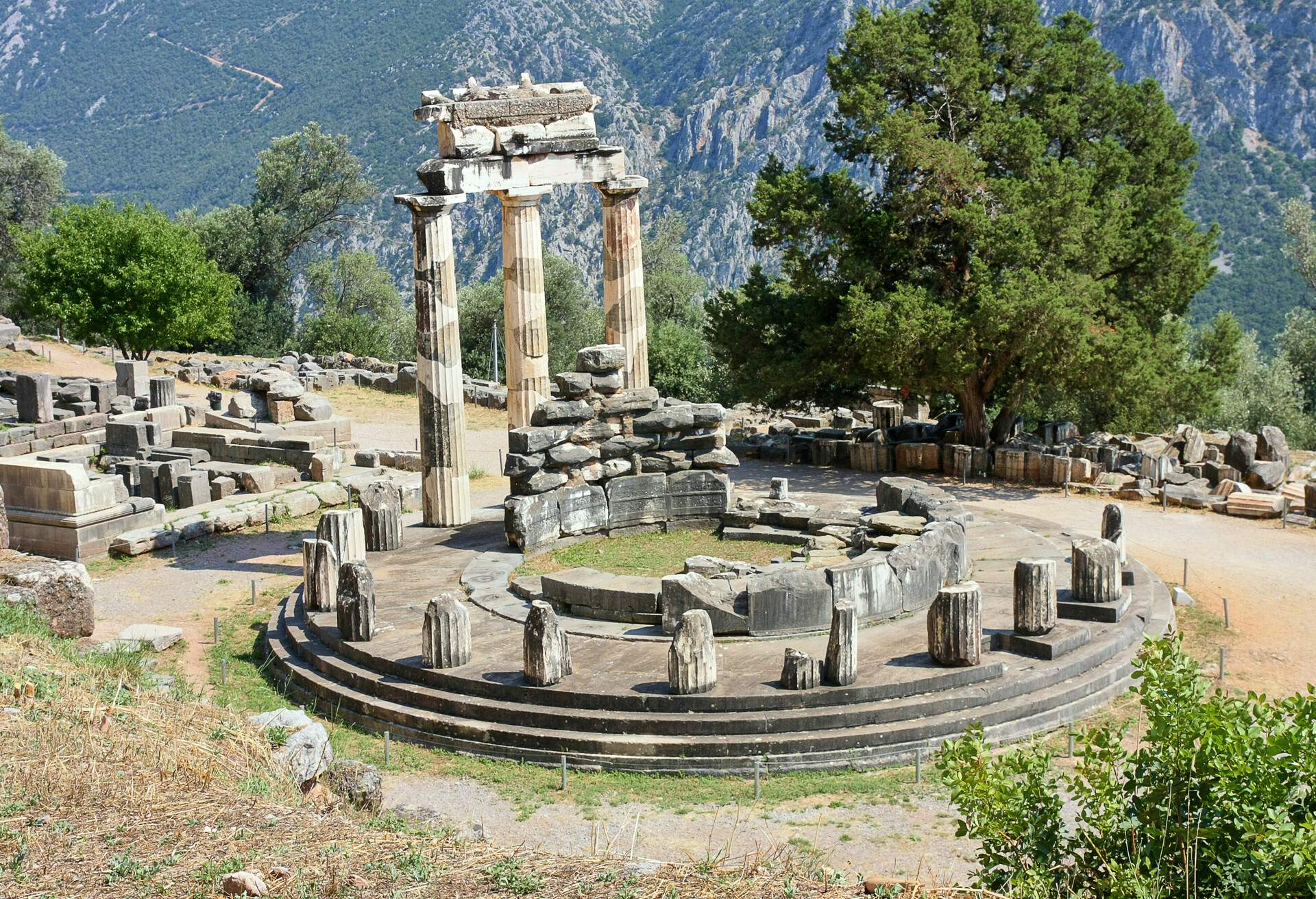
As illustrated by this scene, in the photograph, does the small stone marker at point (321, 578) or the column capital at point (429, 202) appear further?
the column capital at point (429, 202)

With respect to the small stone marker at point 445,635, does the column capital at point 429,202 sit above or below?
above

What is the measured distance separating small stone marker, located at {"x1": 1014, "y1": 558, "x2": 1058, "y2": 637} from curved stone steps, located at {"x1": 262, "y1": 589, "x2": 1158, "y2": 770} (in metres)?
0.81

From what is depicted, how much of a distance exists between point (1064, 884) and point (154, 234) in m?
42.4

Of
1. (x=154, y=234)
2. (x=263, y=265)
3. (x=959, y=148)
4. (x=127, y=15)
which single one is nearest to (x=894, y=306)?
(x=959, y=148)

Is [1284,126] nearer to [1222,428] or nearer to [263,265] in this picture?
[1222,428]

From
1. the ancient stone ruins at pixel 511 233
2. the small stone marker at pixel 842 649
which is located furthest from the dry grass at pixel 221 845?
the ancient stone ruins at pixel 511 233

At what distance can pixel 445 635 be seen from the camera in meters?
15.4

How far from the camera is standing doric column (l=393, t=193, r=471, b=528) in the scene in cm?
2158

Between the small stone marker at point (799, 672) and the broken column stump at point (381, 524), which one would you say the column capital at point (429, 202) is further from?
the small stone marker at point (799, 672)

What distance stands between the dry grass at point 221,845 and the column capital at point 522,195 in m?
13.1

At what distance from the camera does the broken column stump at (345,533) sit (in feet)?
63.1

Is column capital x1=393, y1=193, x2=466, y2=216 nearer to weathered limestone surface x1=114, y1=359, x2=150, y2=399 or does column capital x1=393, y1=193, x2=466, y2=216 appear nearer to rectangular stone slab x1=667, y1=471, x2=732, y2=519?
rectangular stone slab x1=667, y1=471, x2=732, y2=519

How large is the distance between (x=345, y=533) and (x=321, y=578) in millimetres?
1300

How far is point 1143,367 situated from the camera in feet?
88.0
